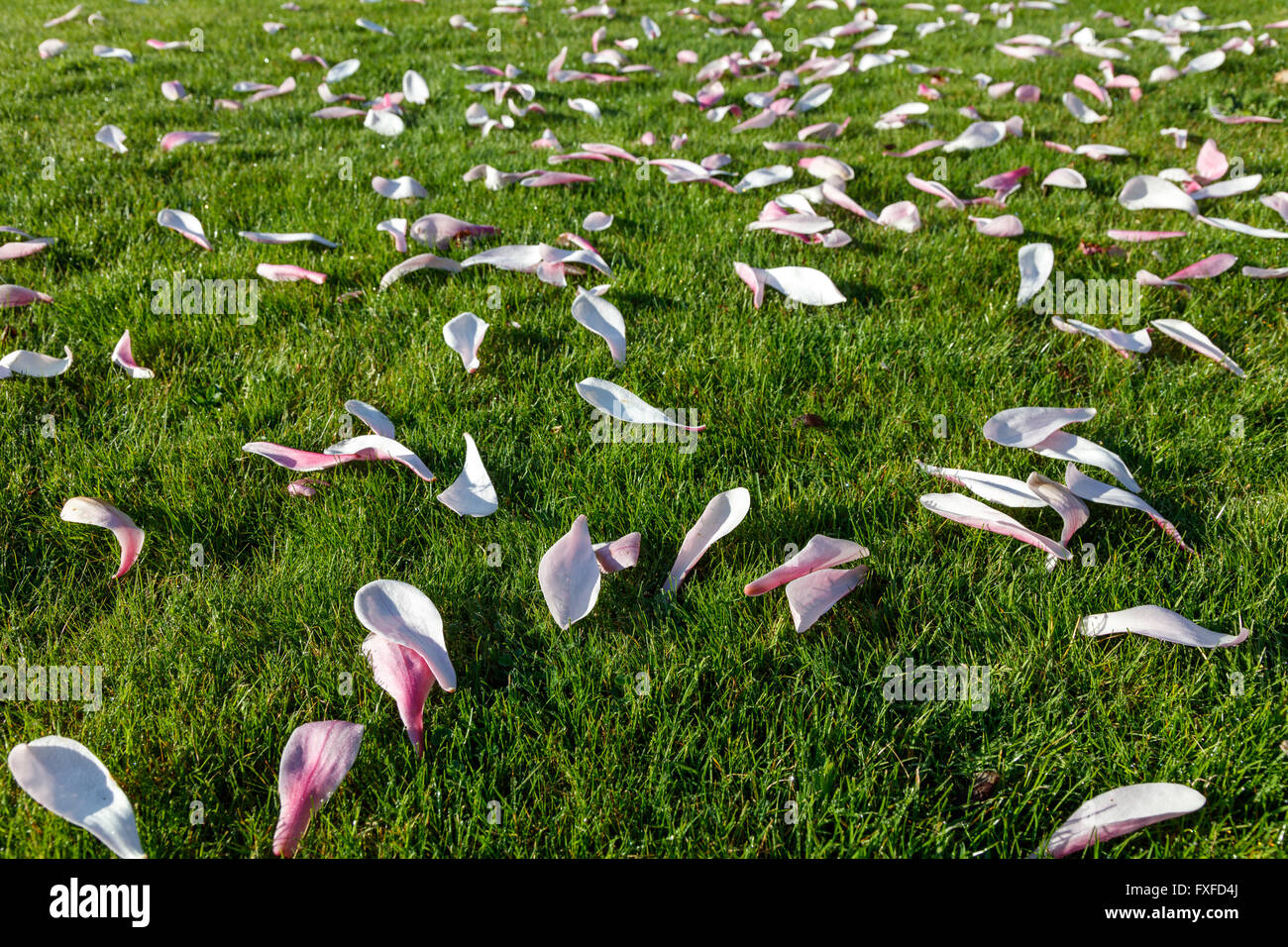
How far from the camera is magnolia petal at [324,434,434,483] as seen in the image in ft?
6.32

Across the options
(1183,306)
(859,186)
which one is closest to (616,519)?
(1183,306)

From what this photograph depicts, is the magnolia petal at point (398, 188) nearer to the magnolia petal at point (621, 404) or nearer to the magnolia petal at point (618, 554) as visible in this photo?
the magnolia petal at point (621, 404)

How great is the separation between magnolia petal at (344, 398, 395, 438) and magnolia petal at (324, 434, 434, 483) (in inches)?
3.1

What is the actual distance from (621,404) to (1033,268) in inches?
62.5

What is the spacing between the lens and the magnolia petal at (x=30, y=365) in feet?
7.26

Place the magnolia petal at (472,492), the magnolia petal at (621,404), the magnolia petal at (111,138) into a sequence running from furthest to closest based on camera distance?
the magnolia petal at (111,138) → the magnolia petal at (621,404) → the magnolia petal at (472,492)

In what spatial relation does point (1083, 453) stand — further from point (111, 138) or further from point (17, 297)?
point (111, 138)

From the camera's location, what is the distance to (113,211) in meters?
3.31

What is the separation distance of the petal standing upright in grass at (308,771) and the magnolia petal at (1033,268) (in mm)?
2365

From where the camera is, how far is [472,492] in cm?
186

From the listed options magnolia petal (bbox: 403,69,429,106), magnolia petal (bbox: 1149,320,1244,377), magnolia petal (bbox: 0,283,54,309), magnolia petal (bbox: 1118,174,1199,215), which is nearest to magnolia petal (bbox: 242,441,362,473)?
magnolia petal (bbox: 0,283,54,309)

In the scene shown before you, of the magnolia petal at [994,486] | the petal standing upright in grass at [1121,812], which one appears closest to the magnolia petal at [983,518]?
the magnolia petal at [994,486]

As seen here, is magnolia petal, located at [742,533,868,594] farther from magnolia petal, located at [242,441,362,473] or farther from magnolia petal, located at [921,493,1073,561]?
magnolia petal, located at [242,441,362,473]
